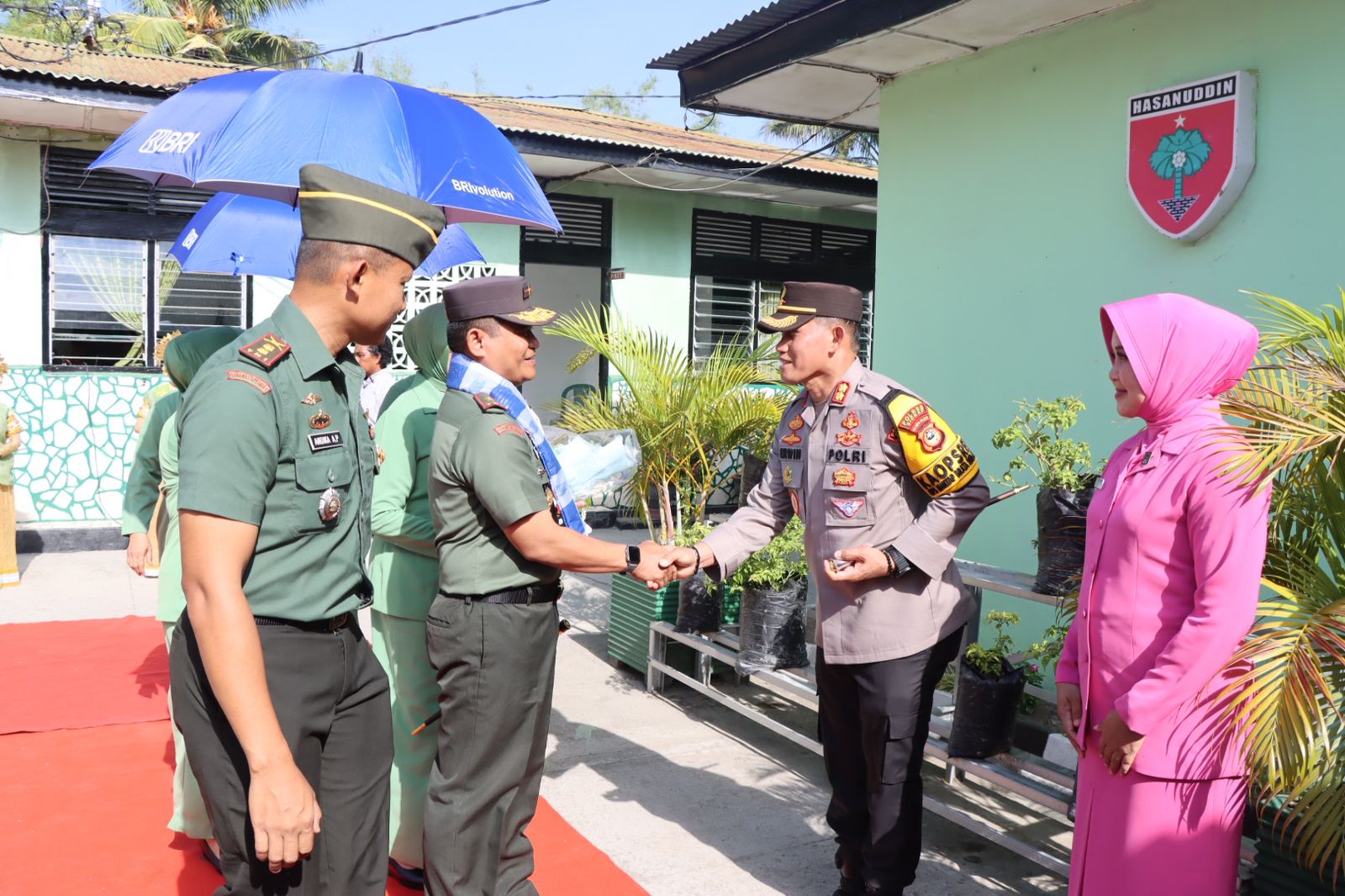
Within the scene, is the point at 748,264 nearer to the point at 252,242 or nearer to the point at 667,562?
the point at 252,242

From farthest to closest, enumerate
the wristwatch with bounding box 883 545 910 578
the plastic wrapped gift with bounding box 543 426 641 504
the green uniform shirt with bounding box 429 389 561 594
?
the plastic wrapped gift with bounding box 543 426 641 504
the wristwatch with bounding box 883 545 910 578
the green uniform shirt with bounding box 429 389 561 594

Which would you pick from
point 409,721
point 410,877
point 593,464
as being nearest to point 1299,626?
point 409,721

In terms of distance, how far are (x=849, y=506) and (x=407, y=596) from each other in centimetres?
147

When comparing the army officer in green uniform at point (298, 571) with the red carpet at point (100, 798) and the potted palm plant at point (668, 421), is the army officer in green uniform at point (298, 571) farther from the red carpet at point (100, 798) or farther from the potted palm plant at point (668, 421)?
→ the potted palm plant at point (668, 421)

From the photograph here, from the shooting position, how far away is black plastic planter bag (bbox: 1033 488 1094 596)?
363 centimetres

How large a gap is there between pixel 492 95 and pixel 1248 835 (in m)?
13.4

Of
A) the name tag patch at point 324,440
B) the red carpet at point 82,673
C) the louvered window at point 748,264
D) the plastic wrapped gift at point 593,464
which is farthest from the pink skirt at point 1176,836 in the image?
the louvered window at point 748,264

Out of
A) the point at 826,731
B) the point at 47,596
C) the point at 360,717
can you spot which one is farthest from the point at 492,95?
the point at 360,717

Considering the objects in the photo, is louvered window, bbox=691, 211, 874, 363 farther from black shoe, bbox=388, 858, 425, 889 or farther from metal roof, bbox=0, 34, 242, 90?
black shoe, bbox=388, 858, 425, 889

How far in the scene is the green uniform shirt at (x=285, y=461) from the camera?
187cm

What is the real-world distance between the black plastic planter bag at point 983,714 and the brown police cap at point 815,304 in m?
1.32

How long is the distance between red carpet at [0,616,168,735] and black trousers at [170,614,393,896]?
3728 mm

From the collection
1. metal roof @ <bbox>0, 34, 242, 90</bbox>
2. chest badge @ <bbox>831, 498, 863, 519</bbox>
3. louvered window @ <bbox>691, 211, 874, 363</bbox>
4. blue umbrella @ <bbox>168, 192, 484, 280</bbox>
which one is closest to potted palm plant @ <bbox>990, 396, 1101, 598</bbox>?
chest badge @ <bbox>831, 498, 863, 519</bbox>

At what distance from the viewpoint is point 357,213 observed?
2088 millimetres
